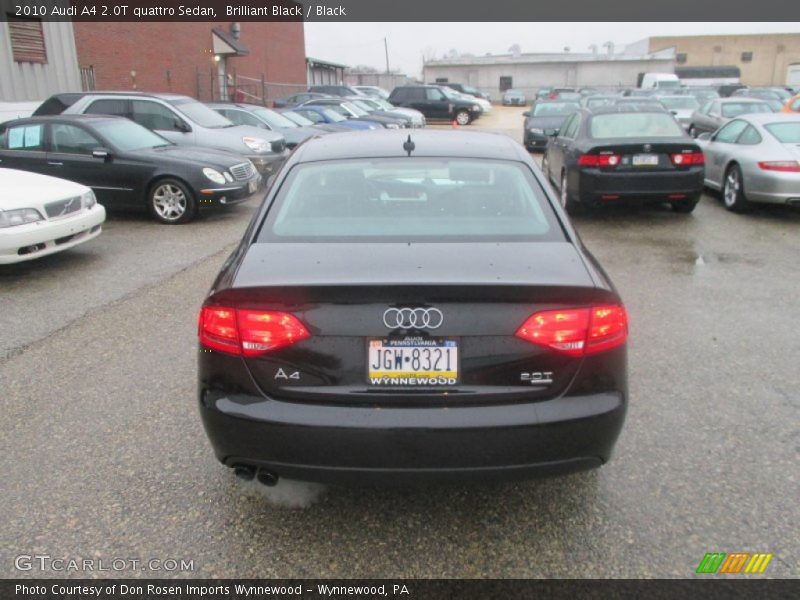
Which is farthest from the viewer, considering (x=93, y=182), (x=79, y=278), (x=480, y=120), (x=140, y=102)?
(x=480, y=120)

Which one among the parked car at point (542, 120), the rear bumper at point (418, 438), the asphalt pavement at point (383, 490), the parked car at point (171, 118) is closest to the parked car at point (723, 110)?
the parked car at point (542, 120)

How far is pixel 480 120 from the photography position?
3512cm

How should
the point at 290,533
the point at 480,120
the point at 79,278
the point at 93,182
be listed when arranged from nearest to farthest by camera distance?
the point at 290,533
the point at 79,278
the point at 93,182
the point at 480,120

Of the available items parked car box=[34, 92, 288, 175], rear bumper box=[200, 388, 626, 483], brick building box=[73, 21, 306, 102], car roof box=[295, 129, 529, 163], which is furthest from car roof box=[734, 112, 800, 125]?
brick building box=[73, 21, 306, 102]

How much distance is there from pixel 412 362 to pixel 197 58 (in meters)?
27.2

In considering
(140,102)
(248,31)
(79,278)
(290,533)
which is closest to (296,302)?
(290,533)

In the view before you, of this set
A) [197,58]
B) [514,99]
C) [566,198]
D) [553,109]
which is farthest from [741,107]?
[514,99]

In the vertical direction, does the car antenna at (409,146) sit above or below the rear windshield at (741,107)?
above

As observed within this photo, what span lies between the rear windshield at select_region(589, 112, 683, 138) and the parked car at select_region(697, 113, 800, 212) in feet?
3.57

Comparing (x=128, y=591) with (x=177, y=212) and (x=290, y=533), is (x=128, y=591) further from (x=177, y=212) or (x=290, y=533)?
(x=177, y=212)

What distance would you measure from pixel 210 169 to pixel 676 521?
8076mm

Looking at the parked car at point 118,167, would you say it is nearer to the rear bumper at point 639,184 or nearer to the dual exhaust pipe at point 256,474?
the rear bumper at point 639,184

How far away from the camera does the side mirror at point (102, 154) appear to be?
9281mm

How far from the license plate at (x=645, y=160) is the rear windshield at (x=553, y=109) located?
11656 millimetres
